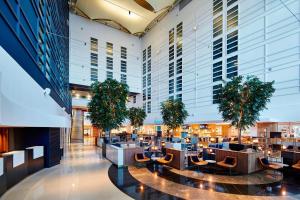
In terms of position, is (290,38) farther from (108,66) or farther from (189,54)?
(108,66)

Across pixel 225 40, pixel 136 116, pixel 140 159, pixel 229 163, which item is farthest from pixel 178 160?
pixel 136 116

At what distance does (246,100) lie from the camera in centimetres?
945

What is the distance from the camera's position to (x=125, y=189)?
18.7 feet

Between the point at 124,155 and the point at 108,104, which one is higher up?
the point at 108,104

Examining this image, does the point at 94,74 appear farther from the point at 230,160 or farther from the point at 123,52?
the point at 230,160

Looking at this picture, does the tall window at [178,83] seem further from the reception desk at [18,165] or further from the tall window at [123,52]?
the reception desk at [18,165]

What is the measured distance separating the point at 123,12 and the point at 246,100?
79.2ft

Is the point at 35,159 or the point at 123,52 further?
the point at 123,52

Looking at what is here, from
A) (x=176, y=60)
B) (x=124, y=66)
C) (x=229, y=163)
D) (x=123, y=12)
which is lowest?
(x=229, y=163)

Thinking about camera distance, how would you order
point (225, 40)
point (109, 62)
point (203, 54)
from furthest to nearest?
point (109, 62), point (203, 54), point (225, 40)

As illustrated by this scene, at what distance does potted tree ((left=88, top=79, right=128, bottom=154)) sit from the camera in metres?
11.1

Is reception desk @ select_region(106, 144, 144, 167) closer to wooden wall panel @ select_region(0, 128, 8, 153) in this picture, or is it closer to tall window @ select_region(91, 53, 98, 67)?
wooden wall panel @ select_region(0, 128, 8, 153)

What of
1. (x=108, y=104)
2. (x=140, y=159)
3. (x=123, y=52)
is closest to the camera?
(x=140, y=159)

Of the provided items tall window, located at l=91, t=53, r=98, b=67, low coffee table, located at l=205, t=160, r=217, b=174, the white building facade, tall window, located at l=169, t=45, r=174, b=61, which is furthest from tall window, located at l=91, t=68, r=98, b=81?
low coffee table, located at l=205, t=160, r=217, b=174
